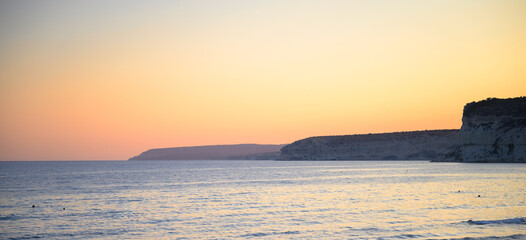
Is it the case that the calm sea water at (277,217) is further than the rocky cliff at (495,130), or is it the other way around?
the rocky cliff at (495,130)

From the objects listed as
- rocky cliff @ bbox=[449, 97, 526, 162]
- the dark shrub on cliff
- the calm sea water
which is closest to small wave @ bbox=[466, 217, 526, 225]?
the calm sea water

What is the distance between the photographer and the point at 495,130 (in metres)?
122

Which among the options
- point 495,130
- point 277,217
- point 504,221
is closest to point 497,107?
point 495,130

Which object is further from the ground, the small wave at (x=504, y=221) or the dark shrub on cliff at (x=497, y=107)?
Result: the dark shrub on cliff at (x=497, y=107)

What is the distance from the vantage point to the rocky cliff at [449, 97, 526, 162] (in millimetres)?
119438

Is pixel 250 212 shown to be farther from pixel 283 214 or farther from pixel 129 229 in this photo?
pixel 129 229

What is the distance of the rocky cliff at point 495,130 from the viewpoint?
4702 inches

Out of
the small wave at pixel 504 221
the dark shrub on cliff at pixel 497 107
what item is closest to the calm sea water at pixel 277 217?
the small wave at pixel 504 221

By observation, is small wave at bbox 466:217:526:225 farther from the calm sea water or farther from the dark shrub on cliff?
the dark shrub on cliff

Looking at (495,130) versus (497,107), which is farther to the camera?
(497,107)

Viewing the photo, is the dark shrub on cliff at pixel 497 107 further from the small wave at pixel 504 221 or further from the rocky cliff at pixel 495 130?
the small wave at pixel 504 221

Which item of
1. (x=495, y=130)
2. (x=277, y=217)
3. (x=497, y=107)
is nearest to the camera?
(x=277, y=217)

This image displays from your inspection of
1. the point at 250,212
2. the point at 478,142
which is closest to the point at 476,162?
the point at 478,142

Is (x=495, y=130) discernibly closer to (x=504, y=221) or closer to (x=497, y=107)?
(x=497, y=107)
